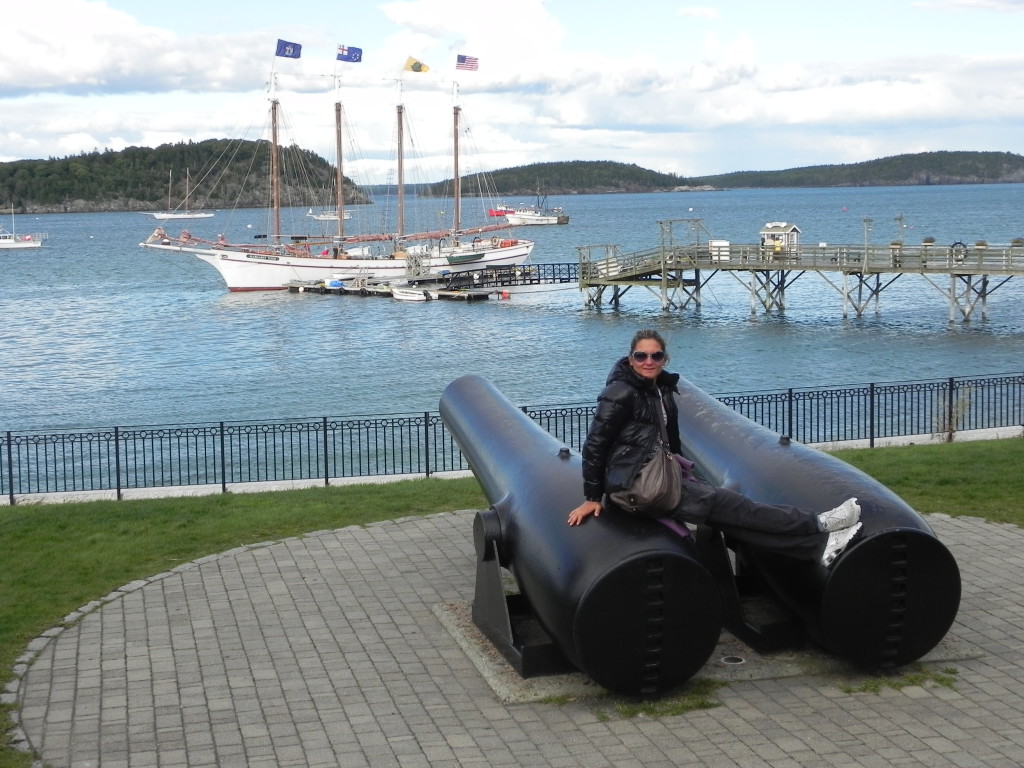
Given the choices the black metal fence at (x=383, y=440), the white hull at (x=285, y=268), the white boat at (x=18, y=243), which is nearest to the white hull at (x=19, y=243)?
the white boat at (x=18, y=243)

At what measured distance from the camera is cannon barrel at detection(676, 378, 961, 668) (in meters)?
7.81

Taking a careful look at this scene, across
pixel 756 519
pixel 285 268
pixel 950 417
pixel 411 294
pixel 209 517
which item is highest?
pixel 285 268

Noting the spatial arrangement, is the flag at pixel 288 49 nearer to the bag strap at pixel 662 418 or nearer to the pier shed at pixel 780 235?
the pier shed at pixel 780 235

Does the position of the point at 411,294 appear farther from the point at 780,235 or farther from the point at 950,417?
the point at 950,417

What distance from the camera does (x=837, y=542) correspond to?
7.82m

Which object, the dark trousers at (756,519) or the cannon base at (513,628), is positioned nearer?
the dark trousers at (756,519)

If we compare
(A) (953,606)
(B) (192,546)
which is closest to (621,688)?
(A) (953,606)

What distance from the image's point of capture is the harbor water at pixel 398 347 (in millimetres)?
38094

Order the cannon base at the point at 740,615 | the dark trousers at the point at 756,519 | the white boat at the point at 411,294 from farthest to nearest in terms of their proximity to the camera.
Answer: the white boat at the point at 411,294, the cannon base at the point at 740,615, the dark trousers at the point at 756,519

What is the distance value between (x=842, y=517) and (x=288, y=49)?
268ft

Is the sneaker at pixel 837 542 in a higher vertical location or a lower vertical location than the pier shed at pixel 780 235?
lower

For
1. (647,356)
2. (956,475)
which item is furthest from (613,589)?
(956,475)

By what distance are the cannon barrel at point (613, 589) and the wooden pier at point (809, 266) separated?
4204 centimetres

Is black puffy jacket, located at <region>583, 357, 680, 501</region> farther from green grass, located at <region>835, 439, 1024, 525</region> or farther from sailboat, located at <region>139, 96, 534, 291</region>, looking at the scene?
sailboat, located at <region>139, 96, 534, 291</region>
